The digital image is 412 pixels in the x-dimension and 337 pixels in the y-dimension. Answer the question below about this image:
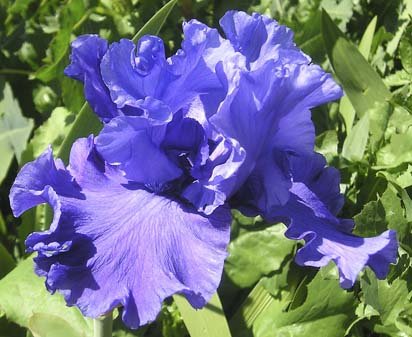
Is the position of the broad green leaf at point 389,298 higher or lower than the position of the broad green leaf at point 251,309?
higher

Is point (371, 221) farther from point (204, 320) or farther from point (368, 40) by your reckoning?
point (368, 40)

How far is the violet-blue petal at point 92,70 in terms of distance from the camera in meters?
0.74

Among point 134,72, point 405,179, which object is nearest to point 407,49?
point 405,179

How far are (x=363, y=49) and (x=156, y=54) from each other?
662 millimetres

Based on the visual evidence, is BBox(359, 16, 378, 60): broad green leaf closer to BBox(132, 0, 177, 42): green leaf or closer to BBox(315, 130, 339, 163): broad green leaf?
BBox(315, 130, 339, 163): broad green leaf

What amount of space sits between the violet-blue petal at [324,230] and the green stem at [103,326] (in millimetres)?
218

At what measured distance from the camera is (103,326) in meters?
0.79

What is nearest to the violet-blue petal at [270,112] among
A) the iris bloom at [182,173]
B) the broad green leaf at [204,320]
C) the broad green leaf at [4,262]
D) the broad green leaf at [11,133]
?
the iris bloom at [182,173]

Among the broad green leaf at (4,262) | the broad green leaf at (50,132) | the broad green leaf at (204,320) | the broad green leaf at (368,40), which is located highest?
the broad green leaf at (368,40)

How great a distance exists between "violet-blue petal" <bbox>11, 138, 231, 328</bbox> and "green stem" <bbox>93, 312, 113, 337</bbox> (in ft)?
0.39

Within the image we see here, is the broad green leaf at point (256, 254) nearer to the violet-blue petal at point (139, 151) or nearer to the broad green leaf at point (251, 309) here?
the broad green leaf at point (251, 309)

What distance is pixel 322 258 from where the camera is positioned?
68cm

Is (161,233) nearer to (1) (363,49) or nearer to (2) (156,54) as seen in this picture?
(2) (156,54)

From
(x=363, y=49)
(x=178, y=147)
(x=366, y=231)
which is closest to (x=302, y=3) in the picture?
(x=363, y=49)
